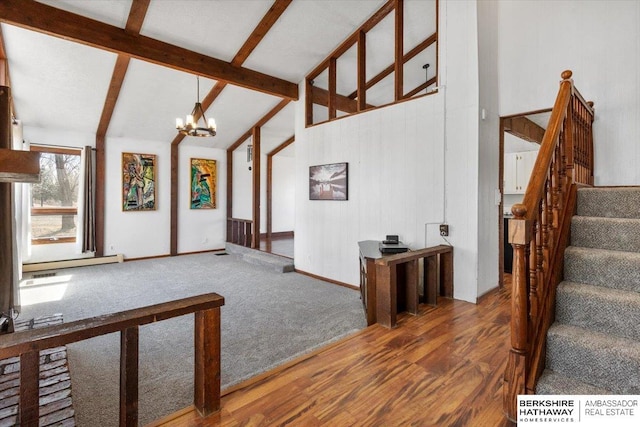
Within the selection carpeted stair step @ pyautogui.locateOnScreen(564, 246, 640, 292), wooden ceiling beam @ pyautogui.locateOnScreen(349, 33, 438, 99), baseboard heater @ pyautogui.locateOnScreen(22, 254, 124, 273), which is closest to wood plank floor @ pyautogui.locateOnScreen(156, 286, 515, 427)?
carpeted stair step @ pyautogui.locateOnScreen(564, 246, 640, 292)

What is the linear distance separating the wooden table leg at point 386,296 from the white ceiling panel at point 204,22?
3646 millimetres

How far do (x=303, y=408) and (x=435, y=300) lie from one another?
84.9 inches

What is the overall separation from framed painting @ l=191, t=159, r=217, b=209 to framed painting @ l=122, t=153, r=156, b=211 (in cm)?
92

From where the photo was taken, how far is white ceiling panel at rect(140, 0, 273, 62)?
12.9ft

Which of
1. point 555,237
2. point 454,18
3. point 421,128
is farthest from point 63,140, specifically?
point 555,237

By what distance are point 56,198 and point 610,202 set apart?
859 cm

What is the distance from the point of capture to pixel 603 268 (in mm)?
1930

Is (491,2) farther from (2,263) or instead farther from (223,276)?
(223,276)

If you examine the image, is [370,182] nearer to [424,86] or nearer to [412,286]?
[412,286]

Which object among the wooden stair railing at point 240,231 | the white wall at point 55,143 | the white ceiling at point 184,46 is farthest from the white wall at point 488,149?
the white wall at point 55,143

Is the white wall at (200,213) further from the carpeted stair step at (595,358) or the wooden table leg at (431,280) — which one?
the carpeted stair step at (595,358)

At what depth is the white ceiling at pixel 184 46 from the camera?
4.05 meters

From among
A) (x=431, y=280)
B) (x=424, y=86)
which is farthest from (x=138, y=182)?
(x=431, y=280)

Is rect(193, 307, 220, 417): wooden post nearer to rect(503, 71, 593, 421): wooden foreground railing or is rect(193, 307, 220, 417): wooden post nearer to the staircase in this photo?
rect(503, 71, 593, 421): wooden foreground railing
